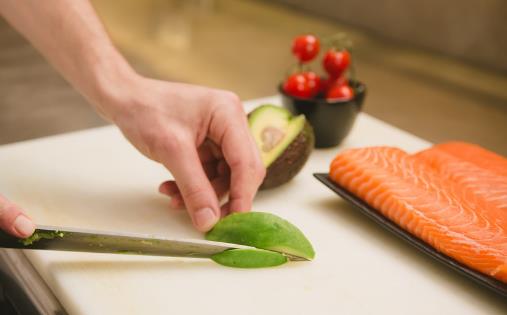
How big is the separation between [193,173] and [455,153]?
626 millimetres

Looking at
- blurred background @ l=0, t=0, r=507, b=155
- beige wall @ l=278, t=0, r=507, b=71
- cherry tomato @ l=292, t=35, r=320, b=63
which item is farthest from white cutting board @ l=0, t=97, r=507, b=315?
beige wall @ l=278, t=0, r=507, b=71

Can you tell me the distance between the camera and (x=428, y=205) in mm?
1094

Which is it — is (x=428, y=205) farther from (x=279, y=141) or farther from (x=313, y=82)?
(x=313, y=82)

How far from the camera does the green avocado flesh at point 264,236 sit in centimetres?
101

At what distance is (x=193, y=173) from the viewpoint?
42.6 inches

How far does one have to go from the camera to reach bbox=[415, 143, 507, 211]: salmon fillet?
117 centimetres

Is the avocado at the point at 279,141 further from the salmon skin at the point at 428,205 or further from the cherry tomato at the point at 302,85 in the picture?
the cherry tomato at the point at 302,85

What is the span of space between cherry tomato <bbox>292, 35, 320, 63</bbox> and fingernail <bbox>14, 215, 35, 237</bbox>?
936 millimetres

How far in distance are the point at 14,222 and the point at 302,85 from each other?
2.81 ft

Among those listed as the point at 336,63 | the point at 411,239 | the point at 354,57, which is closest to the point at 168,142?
the point at 411,239

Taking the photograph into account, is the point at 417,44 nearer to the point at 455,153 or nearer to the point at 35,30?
the point at 455,153

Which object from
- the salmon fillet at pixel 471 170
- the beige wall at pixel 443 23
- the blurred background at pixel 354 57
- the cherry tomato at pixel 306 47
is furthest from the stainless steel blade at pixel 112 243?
the beige wall at pixel 443 23

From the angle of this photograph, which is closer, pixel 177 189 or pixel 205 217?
pixel 205 217

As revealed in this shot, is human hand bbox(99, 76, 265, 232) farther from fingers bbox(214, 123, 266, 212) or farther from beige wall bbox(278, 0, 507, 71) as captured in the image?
beige wall bbox(278, 0, 507, 71)
